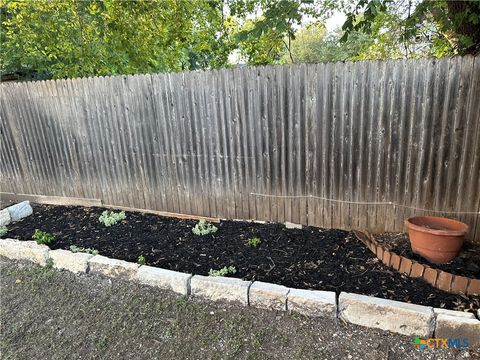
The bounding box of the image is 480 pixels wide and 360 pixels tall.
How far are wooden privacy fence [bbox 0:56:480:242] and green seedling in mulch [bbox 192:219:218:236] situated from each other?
403 millimetres

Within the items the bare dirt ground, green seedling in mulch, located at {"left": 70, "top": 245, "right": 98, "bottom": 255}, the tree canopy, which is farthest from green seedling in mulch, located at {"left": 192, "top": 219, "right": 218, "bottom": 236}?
the tree canopy

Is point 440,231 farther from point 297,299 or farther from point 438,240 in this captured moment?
point 297,299

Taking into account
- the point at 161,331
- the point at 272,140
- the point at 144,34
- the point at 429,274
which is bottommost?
the point at 161,331

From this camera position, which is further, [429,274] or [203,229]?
[203,229]

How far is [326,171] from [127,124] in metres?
3.26

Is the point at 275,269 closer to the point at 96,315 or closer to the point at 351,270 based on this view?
the point at 351,270

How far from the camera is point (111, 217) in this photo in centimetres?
505

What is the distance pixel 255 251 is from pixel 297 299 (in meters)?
1.05

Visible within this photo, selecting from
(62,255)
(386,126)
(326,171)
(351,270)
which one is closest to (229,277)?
(351,270)

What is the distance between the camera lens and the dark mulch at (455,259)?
3016mm

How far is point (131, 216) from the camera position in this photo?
528 centimetres

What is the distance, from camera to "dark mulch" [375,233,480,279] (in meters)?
3.02

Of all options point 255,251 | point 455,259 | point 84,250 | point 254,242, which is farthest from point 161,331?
point 455,259

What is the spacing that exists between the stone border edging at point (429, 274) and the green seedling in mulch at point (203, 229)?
2.13m
